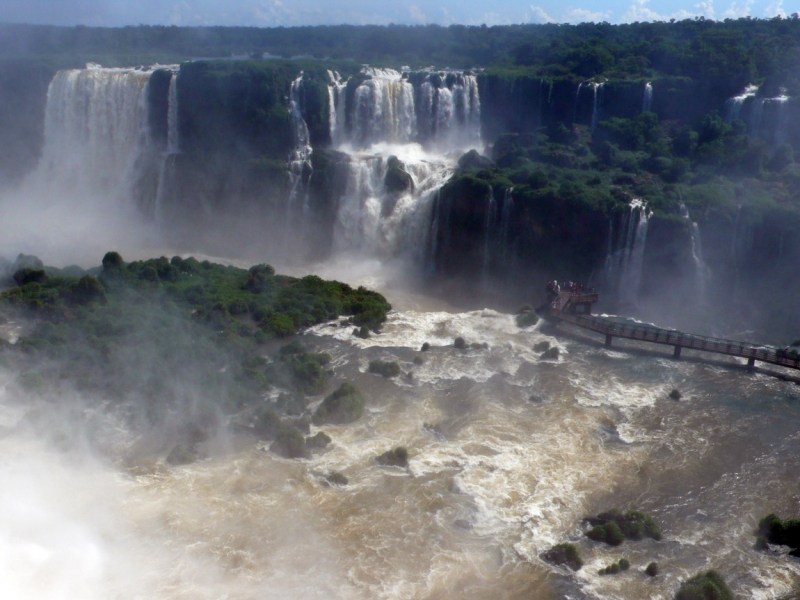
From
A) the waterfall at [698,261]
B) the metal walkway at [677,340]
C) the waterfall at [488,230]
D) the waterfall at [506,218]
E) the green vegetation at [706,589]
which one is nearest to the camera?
the green vegetation at [706,589]

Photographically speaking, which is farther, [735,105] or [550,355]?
[735,105]

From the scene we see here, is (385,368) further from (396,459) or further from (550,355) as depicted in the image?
(550,355)

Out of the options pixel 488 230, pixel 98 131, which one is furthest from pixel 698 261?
pixel 98 131

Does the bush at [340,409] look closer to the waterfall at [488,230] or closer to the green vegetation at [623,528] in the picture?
the green vegetation at [623,528]


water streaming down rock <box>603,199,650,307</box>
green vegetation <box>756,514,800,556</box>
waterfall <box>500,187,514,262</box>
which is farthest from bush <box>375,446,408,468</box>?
waterfall <box>500,187,514,262</box>

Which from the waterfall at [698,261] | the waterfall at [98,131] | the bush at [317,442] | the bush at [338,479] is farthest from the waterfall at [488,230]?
the waterfall at [98,131]

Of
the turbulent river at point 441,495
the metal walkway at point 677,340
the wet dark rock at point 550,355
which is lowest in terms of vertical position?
the turbulent river at point 441,495
